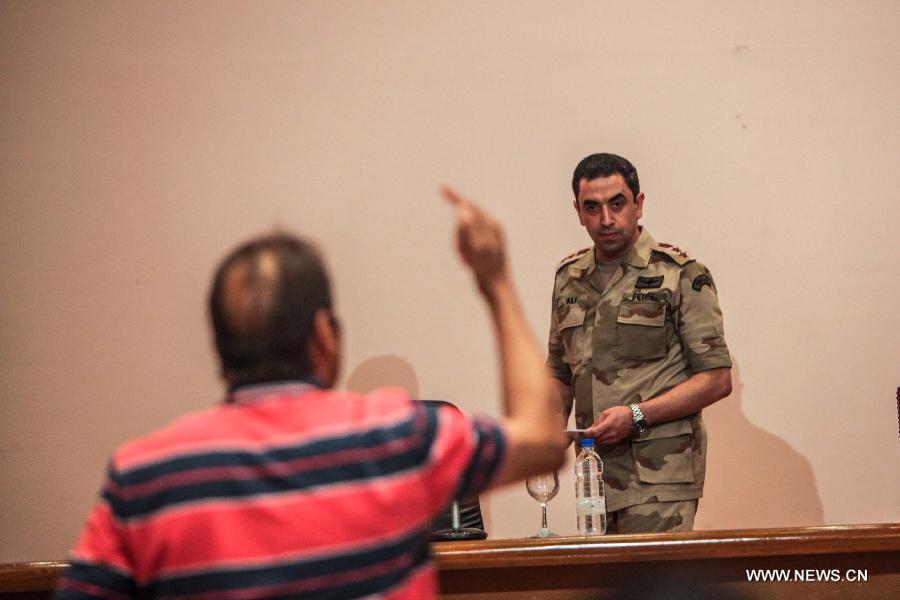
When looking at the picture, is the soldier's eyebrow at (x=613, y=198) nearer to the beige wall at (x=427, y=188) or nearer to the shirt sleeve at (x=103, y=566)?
the beige wall at (x=427, y=188)

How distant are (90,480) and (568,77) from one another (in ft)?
7.41

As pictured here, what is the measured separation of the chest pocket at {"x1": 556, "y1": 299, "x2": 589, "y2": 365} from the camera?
9.93ft

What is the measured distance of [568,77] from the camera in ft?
12.2

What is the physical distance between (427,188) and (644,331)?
1.16 meters

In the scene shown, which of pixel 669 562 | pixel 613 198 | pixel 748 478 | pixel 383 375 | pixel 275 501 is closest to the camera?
pixel 275 501

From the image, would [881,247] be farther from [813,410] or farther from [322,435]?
[322,435]

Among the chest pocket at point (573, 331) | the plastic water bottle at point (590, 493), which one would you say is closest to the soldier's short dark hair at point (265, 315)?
the plastic water bottle at point (590, 493)

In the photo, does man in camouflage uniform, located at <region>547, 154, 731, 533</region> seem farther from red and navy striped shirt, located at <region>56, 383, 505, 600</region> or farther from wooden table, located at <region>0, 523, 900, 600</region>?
red and navy striped shirt, located at <region>56, 383, 505, 600</region>

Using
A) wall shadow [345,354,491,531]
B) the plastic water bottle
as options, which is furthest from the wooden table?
wall shadow [345,354,491,531]

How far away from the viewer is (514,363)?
1044 mm

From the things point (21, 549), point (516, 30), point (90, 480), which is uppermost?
point (516, 30)

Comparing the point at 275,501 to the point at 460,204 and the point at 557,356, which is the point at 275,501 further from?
the point at 557,356

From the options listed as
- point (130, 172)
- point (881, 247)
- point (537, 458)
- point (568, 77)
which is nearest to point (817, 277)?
point (881, 247)

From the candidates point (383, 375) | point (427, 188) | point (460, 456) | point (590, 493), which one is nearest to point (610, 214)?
point (590, 493)
